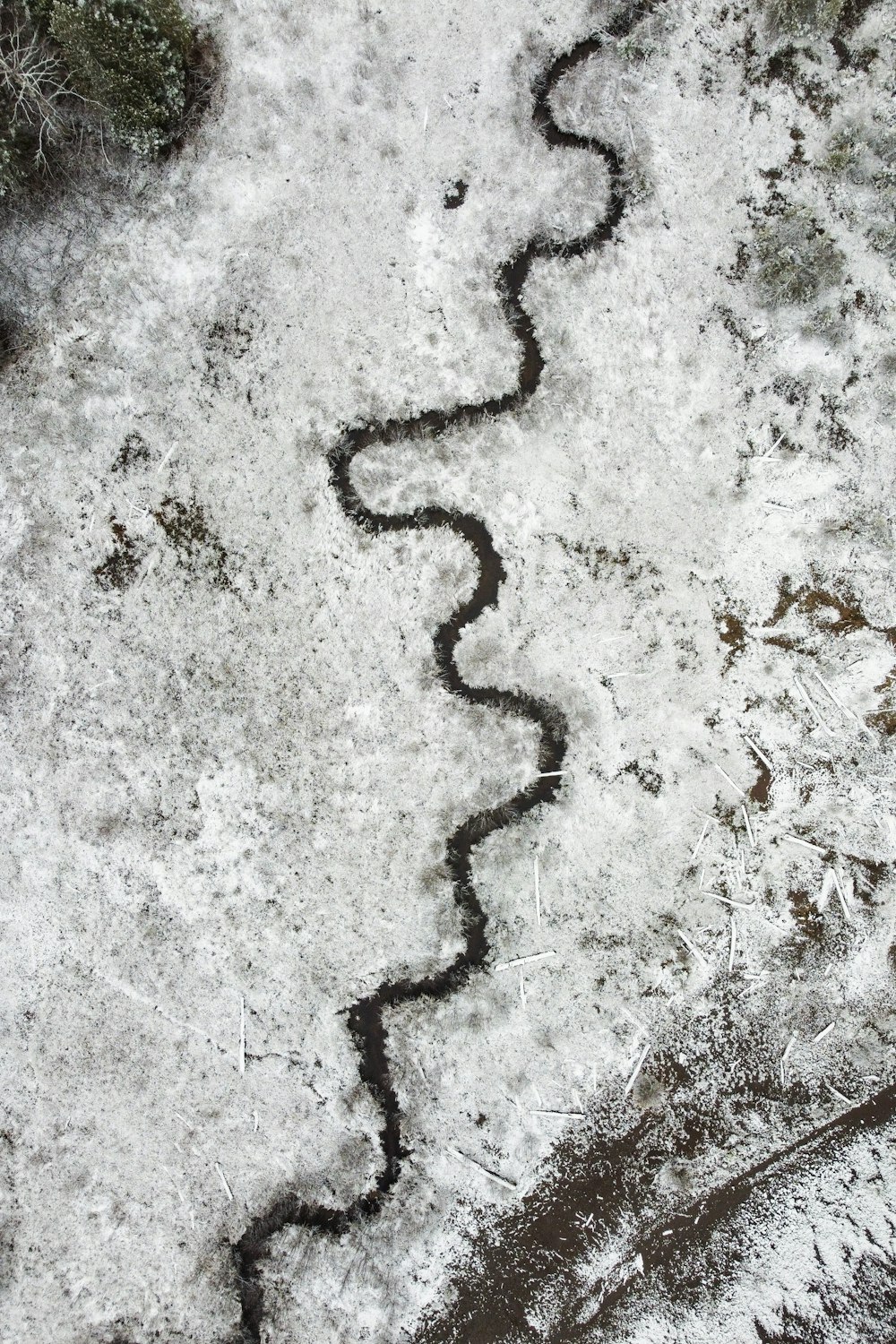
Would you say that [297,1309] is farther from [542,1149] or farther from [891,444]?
[891,444]

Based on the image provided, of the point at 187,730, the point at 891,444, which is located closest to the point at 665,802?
the point at 891,444

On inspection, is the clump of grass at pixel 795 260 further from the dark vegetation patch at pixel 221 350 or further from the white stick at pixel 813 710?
the dark vegetation patch at pixel 221 350

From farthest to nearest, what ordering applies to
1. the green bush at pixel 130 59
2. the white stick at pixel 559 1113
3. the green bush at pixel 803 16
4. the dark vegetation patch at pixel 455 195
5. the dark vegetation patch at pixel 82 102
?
the dark vegetation patch at pixel 455 195, the white stick at pixel 559 1113, the green bush at pixel 803 16, the dark vegetation patch at pixel 82 102, the green bush at pixel 130 59

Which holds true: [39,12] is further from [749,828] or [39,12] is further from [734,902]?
[734,902]

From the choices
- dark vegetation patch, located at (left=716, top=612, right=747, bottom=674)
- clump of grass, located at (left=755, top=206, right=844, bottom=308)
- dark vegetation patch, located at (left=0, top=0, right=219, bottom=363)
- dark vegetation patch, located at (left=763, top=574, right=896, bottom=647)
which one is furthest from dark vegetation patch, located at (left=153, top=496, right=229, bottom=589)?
clump of grass, located at (left=755, top=206, right=844, bottom=308)

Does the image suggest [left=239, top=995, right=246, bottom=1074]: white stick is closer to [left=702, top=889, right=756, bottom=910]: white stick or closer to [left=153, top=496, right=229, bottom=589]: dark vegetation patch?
[left=153, top=496, right=229, bottom=589]: dark vegetation patch

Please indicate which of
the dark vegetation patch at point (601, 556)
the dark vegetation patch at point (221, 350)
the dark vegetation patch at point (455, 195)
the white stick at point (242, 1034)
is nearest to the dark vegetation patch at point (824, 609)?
the dark vegetation patch at point (601, 556)
